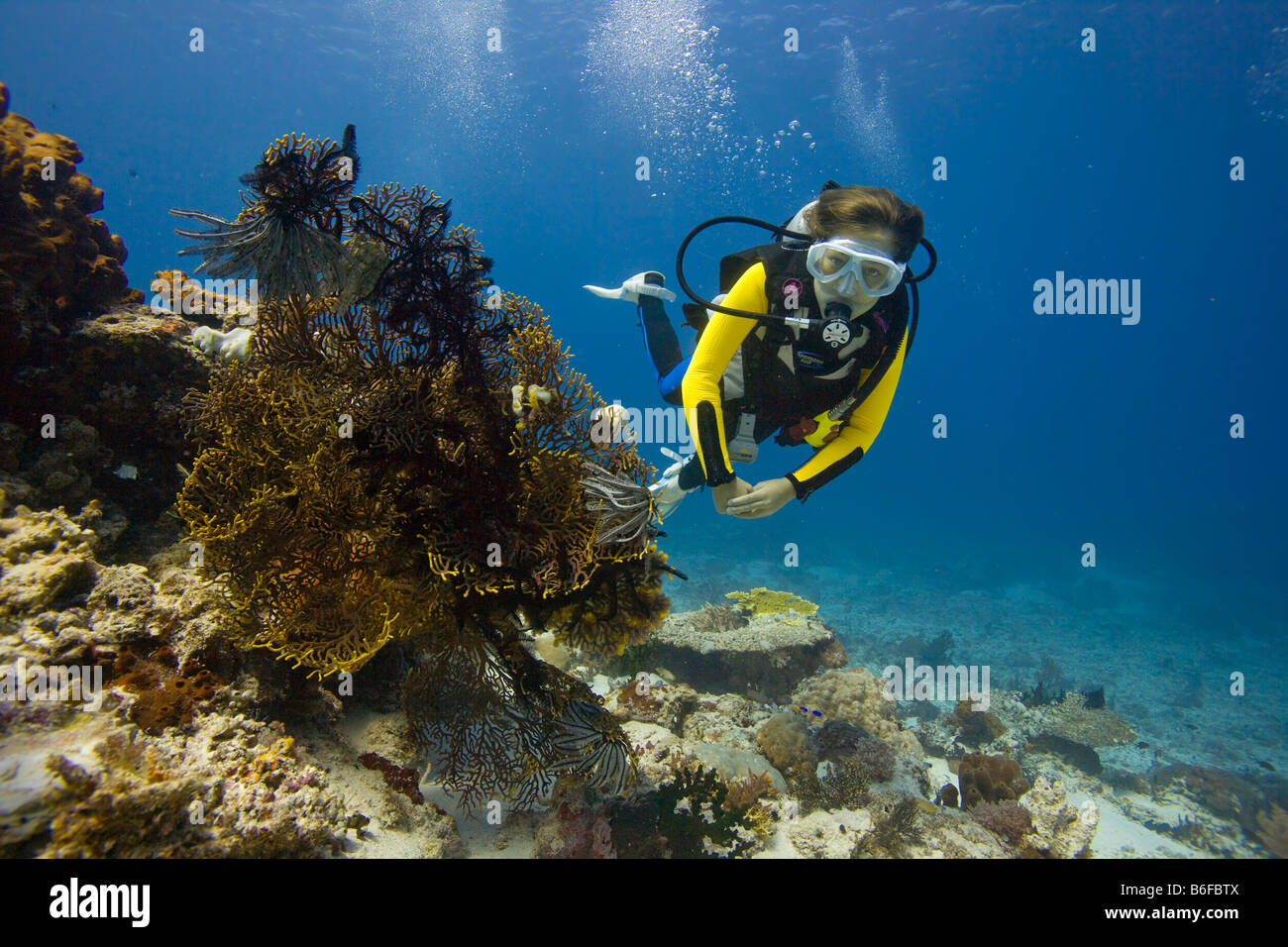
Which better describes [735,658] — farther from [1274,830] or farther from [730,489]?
[1274,830]

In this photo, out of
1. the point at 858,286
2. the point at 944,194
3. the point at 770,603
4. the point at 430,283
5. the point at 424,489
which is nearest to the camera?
the point at 424,489

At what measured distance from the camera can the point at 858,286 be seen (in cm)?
418

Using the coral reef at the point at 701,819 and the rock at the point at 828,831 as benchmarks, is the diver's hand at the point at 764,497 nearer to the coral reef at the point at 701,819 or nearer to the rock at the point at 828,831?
the coral reef at the point at 701,819

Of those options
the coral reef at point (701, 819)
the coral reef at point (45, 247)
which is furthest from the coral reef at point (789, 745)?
the coral reef at point (45, 247)

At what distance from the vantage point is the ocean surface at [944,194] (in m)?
27.1

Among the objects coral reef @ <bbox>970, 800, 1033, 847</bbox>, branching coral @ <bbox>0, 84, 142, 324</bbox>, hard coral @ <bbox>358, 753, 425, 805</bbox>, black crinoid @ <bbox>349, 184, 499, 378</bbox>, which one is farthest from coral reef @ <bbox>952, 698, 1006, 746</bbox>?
branching coral @ <bbox>0, 84, 142, 324</bbox>

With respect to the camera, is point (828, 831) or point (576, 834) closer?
point (576, 834)

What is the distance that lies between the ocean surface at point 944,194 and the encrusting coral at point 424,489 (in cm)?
529

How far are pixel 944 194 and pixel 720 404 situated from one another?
2790 inches

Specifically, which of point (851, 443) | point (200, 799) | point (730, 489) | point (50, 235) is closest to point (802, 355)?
point (851, 443)

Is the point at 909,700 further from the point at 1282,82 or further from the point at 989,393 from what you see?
the point at 989,393

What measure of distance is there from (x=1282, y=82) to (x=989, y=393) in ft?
276

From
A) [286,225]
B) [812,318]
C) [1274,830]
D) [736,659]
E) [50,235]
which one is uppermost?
[50,235]
